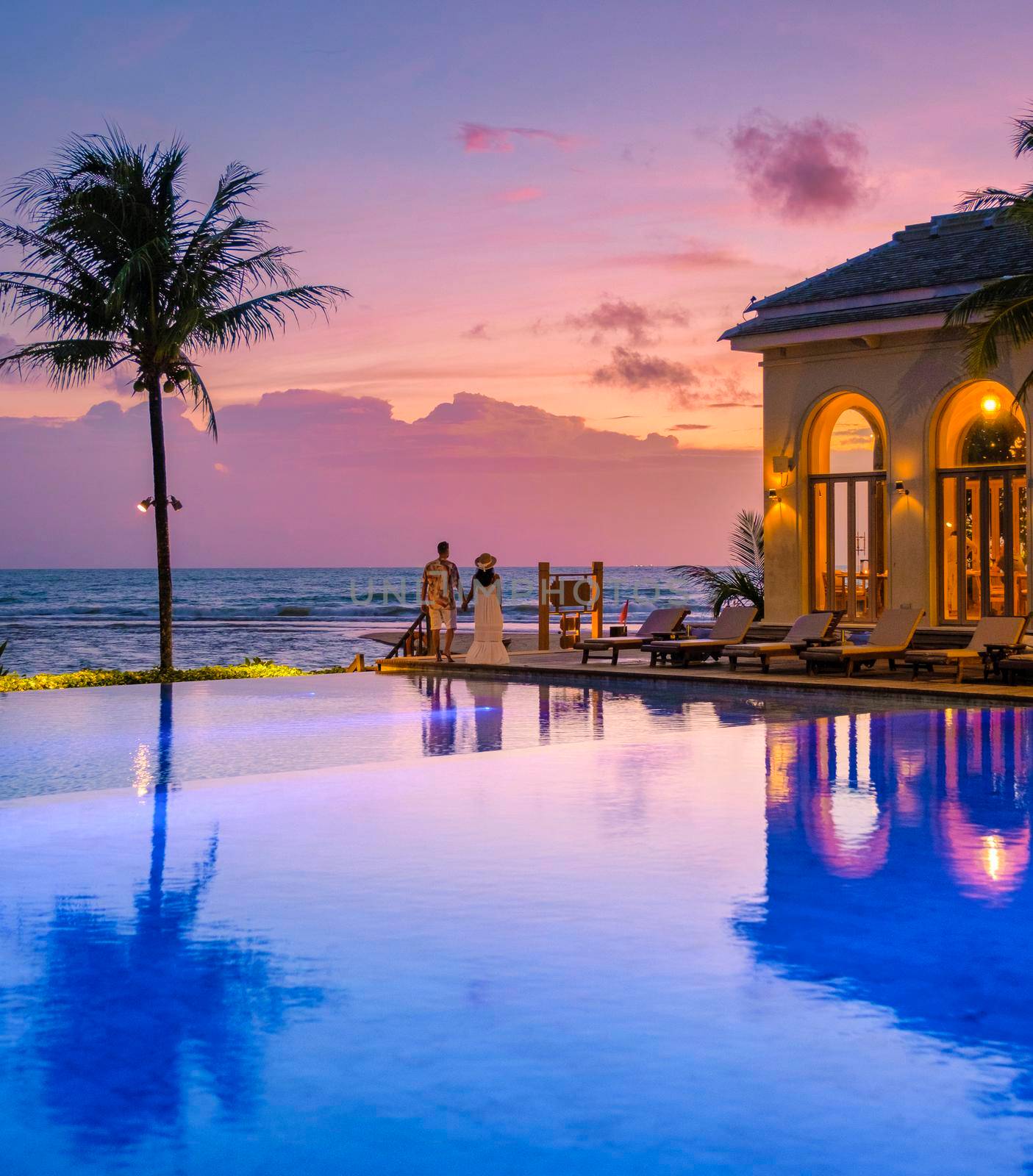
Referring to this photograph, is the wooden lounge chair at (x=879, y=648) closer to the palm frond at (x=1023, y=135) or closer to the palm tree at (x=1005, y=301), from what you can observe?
the palm tree at (x=1005, y=301)

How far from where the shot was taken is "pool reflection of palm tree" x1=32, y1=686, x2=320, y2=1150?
4.27m

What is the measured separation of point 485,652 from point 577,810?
10.9 metres

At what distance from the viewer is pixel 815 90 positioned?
76.0ft

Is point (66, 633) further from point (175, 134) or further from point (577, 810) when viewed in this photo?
point (577, 810)

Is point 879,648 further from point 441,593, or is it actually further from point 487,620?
point 441,593

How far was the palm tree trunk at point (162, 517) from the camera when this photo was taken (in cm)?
1930

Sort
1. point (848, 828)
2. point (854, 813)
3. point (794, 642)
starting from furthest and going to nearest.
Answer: point (794, 642) → point (854, 813) → point (848, 828)

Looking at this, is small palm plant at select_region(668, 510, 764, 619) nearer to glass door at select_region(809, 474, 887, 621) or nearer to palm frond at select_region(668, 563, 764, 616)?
palm frond at select_region(668, 563, 764, 616)

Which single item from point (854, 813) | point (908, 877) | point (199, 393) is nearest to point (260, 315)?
point (199, 393)

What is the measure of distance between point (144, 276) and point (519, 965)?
1573 centimetres

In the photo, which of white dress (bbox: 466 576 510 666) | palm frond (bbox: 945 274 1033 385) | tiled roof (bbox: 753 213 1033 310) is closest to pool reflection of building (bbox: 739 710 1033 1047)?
palm frond (bbox: 945 274 1033 385)

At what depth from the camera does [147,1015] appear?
5094 millimetres

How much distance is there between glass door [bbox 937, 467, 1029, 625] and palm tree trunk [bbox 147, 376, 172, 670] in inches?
441

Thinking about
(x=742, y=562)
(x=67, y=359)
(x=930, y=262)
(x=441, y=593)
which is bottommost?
(x=441, y=593)
